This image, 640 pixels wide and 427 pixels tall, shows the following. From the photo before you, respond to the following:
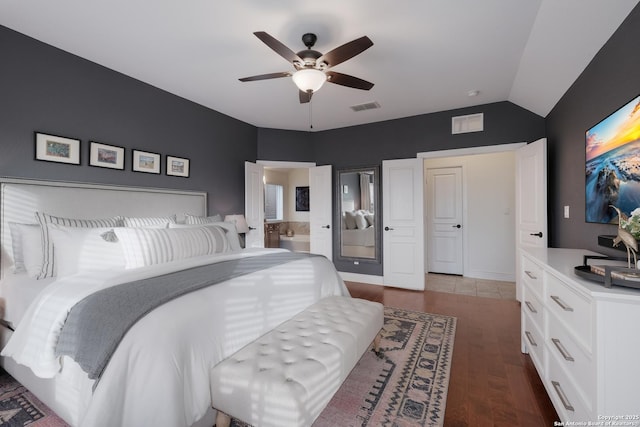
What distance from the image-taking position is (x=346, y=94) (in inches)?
144

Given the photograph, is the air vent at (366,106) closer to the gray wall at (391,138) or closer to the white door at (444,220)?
the gray wall at (391,138)

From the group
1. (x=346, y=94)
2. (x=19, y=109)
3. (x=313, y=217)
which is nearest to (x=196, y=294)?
(x=19, y=109)

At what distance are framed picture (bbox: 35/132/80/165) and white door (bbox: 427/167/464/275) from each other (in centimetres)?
529

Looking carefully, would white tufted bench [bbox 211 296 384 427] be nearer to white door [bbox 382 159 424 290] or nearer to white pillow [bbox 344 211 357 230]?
white door [bbox 382 159 424 290]

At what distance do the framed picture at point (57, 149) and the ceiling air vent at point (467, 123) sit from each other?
451 cm

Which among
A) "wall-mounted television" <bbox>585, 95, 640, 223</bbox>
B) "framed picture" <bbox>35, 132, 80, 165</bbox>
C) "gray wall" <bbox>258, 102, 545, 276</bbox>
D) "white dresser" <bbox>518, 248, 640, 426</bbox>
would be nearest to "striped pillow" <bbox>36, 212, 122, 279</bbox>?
"framed picture" <bbox>35, 132, 80, 165</bbox>

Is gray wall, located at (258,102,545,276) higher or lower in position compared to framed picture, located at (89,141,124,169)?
higher

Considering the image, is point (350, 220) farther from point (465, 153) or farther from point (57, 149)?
point (57, 149)

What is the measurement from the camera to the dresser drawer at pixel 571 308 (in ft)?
4.02

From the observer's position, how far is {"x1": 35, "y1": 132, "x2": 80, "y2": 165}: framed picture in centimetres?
246

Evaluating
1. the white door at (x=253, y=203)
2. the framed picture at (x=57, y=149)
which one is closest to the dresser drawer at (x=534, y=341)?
the white door at (x=253, y=203)

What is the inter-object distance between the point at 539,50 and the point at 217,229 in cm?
336

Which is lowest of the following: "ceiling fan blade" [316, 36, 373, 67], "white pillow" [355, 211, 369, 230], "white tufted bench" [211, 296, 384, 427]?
"white tufted bench" [211, 296, 384, 427]

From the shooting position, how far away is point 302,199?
799cm
